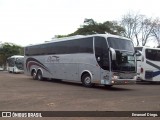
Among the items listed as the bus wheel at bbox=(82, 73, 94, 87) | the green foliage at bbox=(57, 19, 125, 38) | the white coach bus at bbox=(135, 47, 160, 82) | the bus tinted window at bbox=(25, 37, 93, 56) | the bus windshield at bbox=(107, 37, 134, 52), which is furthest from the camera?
the green foliage at bbox=(57, 19, 125, 38)

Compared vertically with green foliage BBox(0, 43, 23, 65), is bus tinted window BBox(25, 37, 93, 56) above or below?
below

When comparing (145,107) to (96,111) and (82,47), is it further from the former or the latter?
→ (82,47)

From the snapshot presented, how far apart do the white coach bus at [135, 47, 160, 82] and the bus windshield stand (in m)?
6.08

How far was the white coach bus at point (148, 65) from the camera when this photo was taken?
27.0 meters

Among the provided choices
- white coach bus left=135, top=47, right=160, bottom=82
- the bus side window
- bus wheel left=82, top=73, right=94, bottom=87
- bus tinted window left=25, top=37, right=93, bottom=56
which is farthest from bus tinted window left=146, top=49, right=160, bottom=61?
the bus side window

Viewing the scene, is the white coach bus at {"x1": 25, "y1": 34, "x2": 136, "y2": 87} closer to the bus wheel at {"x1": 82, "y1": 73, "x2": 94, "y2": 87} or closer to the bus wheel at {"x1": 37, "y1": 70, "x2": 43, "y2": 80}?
the bus wheel at {"x1": 82, "y1": 73, "x2": 94, "y2": 87}

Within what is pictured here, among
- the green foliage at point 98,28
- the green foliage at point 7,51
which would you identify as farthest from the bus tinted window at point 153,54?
the green foliage at point 7,51

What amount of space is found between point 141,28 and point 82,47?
42.4m

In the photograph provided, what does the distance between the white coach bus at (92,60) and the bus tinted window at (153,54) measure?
21.0 feet

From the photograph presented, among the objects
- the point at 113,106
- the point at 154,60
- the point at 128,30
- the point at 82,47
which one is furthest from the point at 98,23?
the point at 113,106

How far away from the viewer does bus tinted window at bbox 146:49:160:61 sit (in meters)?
27.3

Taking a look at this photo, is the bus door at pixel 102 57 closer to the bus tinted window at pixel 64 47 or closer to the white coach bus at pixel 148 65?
the bus tinted window at pixel 64 47

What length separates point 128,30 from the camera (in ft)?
210

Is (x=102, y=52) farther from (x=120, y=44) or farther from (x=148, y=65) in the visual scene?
(x=148, y=65)
